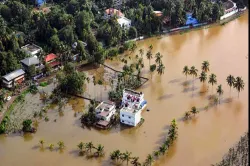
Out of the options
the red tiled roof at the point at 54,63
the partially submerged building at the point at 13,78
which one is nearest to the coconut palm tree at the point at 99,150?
the partially submerged building at the point at 13,78

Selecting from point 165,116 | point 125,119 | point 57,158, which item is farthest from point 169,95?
point 57,158

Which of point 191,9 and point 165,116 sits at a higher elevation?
point 191,9

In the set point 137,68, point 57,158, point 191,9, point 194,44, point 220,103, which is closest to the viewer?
point 57,158

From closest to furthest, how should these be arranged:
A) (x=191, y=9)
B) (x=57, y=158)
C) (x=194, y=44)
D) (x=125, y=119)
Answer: (x=57, y=158) < (x=125, y=119) < (x=194, y=44) < (x=191, y=9)

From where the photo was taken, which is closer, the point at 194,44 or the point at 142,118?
the point at 142,118

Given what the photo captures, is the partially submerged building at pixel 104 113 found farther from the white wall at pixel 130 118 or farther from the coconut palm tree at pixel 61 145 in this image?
the coconut palm tree at pixel 61 145

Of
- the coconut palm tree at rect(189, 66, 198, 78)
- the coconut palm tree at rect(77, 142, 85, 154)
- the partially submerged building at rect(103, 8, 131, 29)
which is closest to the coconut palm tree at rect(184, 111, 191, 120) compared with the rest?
the coconut palm tree at rect(189, 66, 198, 78)

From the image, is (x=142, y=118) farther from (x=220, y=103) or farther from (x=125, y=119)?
(x=220, y=103)
